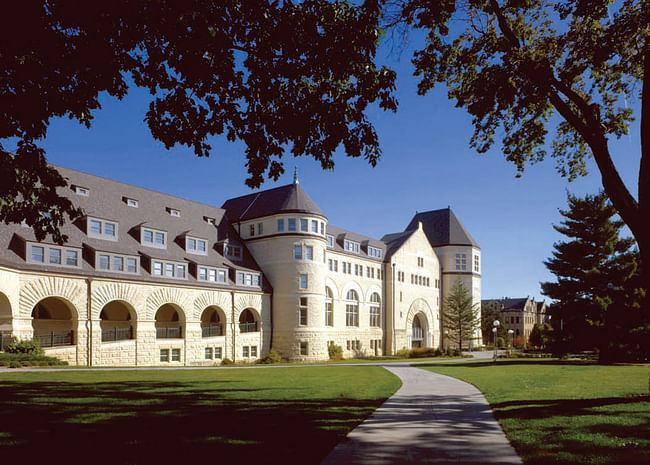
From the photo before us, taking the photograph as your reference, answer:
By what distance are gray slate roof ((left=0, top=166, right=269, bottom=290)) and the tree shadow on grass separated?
19988 mm

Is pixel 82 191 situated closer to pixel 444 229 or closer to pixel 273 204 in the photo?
pixel 273 204

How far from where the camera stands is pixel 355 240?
195ft

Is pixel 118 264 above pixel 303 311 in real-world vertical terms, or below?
above

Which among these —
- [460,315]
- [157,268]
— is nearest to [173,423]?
[157,268]

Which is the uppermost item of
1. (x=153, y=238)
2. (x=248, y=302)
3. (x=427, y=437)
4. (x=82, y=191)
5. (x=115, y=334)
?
(x=82, y=191)

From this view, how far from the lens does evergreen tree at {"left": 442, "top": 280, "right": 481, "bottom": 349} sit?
63750 mm

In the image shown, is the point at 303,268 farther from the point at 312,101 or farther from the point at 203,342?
the point at 312,101

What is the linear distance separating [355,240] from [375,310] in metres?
8.29

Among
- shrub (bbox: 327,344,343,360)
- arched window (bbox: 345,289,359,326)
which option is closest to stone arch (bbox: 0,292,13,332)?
shrub (bbox: 327,344,343,360)

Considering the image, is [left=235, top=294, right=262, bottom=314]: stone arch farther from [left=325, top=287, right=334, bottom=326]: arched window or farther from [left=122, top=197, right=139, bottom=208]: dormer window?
[left=122, top=197, right=139, bottom=208]: dormer window

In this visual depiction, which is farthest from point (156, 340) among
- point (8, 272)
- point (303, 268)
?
point (303, 268)

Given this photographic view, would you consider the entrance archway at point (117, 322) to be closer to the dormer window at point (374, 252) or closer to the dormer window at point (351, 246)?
the dormer window at point (351, 246)

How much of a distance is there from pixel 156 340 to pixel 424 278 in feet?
127

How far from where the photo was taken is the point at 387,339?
61.0 m
